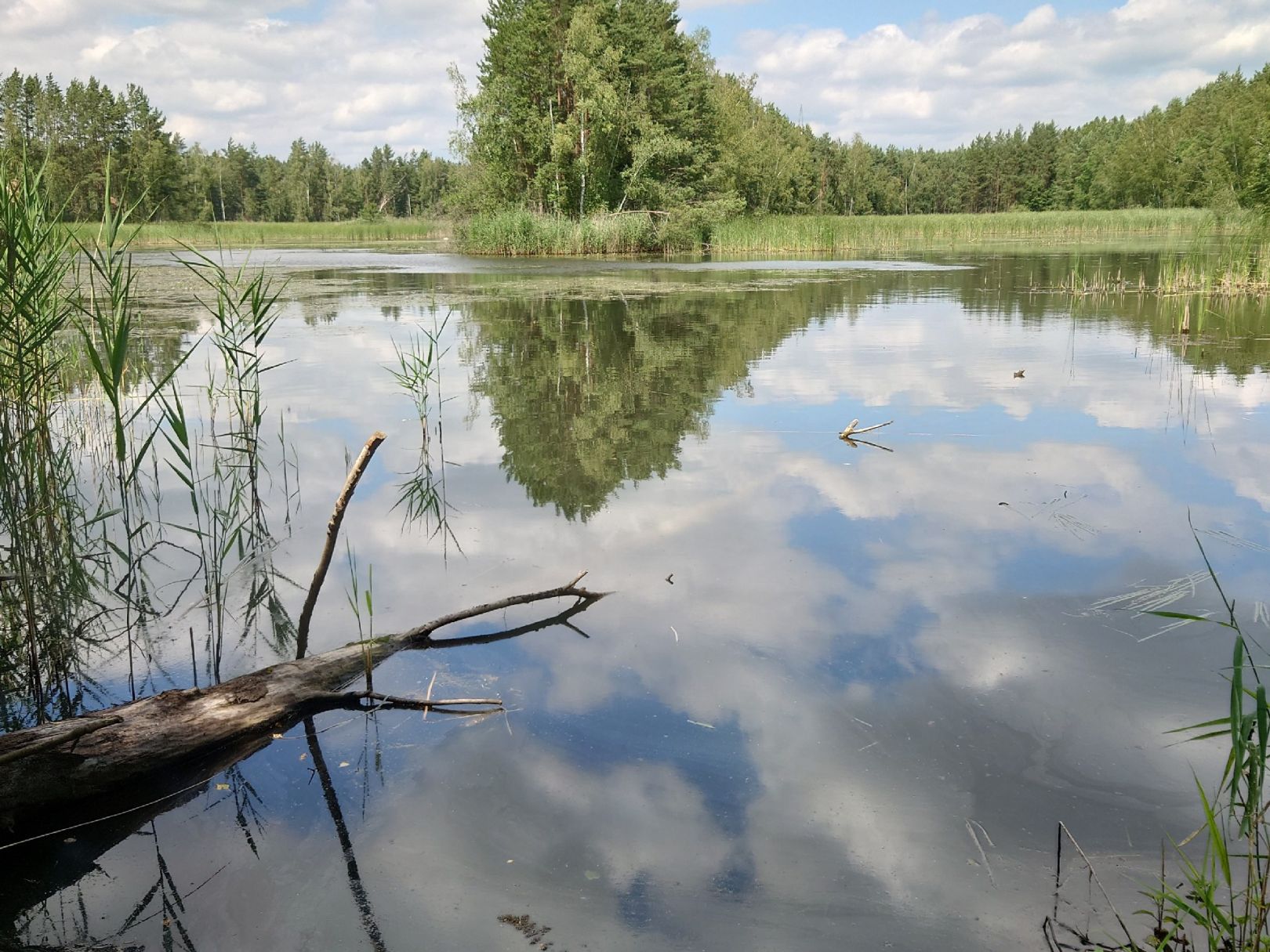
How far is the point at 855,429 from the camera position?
5.82 meters

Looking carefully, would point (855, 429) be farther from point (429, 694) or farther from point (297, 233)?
point (297, 233)

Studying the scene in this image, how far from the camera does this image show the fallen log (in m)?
2.11

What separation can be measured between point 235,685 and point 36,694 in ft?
2.21

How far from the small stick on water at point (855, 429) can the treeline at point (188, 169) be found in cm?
415

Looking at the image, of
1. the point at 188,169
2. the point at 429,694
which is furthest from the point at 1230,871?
the point at 188,169

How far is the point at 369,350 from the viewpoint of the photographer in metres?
9.08

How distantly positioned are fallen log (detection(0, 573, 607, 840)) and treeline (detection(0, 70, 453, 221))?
7.18 ft

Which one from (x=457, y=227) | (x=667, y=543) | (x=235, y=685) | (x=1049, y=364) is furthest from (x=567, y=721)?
(x=457, y=227)

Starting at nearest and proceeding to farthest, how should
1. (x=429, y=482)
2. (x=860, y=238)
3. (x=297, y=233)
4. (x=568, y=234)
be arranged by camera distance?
(x=429, y=482) < (x=568, y=234) < (x=860, y=238) < (x=297, y=233)

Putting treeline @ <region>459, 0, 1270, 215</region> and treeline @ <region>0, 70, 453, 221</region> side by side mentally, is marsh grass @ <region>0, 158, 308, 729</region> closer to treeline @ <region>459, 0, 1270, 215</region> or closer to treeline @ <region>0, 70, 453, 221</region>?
treeline @ <region>0, 70, 453, 221</region>

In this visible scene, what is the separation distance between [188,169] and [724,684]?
226 ft

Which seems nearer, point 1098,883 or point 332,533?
point 1098,883

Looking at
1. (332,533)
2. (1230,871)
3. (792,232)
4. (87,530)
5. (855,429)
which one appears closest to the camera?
(1230,871)

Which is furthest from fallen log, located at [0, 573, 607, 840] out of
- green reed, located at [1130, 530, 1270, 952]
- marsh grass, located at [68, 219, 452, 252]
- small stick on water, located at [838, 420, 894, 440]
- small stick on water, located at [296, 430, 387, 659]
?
marsh grass, located at [68, 219, 452, 252]
